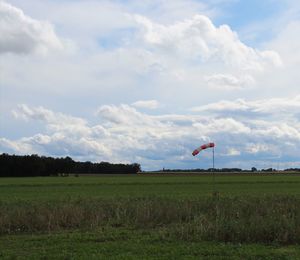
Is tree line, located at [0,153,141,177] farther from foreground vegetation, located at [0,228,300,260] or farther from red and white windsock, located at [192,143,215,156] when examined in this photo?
foreground vegetation, located at [0,228,300,260]

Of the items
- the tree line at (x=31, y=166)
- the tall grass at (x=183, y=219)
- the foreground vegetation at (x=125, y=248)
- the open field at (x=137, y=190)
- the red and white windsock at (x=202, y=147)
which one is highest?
the tree line at (x=31, y=166)

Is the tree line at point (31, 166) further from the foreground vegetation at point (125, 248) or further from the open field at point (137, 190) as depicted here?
the foreground vegetation at point (125, 248)

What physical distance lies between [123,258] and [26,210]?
804cm

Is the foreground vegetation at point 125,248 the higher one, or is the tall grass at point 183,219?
the tall grass at point 183,219

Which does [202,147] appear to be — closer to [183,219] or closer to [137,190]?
[183,219]

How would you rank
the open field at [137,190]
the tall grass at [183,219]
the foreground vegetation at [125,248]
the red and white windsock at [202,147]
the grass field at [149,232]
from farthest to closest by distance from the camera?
1. the open field at [137,190]
2. the red and white windsock at [202,147]
3. the tall grass at [183,219]
4. the grass field at [149,232]
5. the foreground vegetation at [125,248]

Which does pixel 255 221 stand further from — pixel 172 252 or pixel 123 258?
pixel 123 258

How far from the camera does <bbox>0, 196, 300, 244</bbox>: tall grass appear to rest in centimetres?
1382

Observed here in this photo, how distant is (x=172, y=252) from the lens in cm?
1197

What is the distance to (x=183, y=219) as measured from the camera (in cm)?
1848

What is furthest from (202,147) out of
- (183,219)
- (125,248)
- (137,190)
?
(137,190)

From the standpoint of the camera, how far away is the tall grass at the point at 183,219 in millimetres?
13820

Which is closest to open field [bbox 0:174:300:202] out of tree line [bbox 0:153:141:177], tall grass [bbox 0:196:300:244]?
tall grass [bbox 0:196:300:244]

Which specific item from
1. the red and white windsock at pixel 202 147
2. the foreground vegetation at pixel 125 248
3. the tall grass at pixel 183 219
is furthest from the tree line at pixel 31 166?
the foreground vegetation at pixel 125 248
